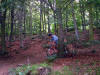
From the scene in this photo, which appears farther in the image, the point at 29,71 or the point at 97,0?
the point at 97,0

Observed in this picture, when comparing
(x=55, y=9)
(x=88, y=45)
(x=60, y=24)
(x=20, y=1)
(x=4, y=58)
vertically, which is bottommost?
(x=4, y=58)

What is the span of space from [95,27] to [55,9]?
13465mm

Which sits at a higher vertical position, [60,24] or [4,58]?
[60,24]

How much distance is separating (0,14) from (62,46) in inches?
232

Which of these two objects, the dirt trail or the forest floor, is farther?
the dirt trail

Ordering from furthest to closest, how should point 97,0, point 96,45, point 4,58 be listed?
1. point 96,45
2. point 4,58
3. point 97,0

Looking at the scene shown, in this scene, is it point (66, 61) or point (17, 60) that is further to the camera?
point (17, 60)

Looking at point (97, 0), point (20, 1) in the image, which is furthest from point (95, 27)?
point (20, 1)

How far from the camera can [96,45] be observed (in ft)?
38.5

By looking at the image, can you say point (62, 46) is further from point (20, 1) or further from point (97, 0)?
point (20, 1)

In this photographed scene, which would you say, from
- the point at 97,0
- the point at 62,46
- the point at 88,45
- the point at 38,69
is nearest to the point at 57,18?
the point at 62,46

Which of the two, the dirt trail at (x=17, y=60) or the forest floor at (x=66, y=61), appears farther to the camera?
the dirt trail at (x=17, y=60)

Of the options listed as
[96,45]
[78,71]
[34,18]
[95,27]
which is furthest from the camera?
[34,18]

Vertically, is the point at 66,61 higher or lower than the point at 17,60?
higher
